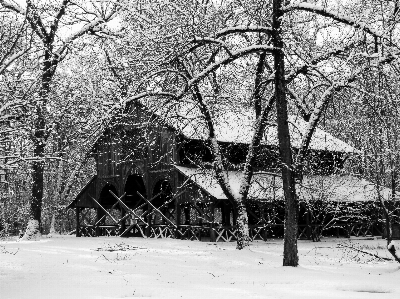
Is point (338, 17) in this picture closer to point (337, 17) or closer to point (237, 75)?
point (337, 17)

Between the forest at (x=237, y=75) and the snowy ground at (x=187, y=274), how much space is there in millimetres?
1662

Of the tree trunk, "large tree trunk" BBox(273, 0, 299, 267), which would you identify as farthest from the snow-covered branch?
the tree trunk

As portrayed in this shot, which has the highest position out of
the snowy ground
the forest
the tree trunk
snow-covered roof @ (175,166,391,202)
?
the forest

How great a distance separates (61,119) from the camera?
2927cm

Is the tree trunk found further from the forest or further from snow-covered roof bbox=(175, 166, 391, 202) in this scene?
snow-covered roof bbox=(175, 166, 391, 202)

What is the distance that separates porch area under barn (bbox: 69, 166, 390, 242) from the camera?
80.0ft

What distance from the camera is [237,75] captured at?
22.7m

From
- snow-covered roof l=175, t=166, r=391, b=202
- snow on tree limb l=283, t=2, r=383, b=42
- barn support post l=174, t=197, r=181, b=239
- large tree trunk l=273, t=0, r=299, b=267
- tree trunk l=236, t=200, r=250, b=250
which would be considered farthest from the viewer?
barn support post l=174, t=197, r=181, b=239

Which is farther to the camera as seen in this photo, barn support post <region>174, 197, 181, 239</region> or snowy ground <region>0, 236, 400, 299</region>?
barn support post <region>174, 197, 181, 239</region>

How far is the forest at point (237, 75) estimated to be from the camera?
44.3 feet

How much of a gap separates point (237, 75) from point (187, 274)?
35.1ft

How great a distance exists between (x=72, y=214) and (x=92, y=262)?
37320mm

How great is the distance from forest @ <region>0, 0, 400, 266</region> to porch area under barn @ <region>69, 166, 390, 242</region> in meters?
2.35

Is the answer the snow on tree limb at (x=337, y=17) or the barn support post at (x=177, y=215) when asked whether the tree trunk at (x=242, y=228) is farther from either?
the snow on tree limb at (x=337, y=17)
